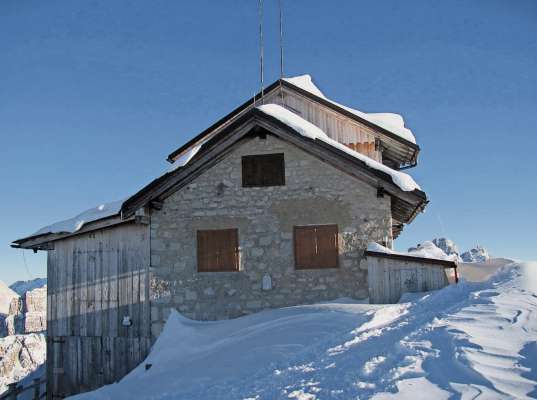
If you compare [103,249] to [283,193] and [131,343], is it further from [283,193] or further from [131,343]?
[283,193]

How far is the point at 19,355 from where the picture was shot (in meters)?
61.9

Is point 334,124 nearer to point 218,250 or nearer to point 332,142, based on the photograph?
point 332,142

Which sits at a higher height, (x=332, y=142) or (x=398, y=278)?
(x=332, y=142)

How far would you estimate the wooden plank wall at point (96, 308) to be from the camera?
11273mm

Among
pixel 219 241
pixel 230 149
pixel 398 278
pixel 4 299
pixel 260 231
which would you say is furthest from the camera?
pixel 4 299

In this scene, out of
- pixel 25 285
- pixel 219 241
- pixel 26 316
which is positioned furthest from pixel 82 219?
pixel 25 285

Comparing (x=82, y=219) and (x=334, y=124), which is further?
(x=334, y=124)

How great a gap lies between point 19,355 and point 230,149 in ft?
209

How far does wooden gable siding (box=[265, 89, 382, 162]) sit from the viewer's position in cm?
1394

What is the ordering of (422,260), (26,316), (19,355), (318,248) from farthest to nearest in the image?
(26,316)
(19,355)
(318,248)
(422,260)

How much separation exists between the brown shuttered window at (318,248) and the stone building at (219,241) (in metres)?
0.02

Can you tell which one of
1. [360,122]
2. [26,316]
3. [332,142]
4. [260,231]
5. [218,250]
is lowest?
[26,316]

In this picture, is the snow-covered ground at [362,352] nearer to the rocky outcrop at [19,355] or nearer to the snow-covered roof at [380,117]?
the snow-covered roof at [380,117]

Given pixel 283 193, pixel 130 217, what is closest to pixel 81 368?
pixel 130 217
